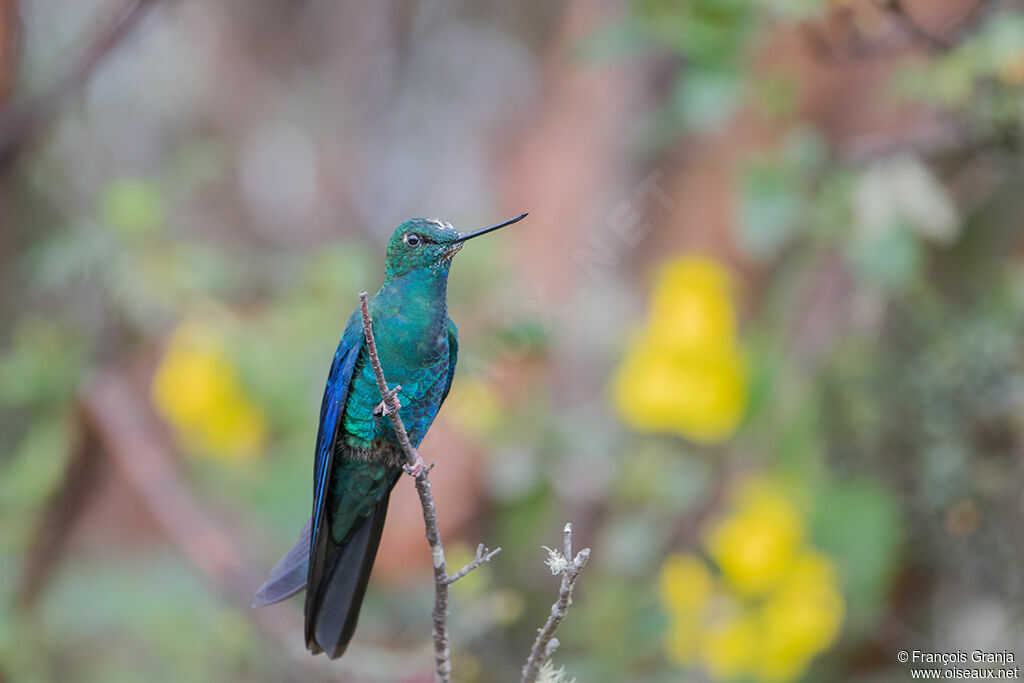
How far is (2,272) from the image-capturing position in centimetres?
314

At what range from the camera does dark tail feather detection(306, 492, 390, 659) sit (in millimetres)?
967

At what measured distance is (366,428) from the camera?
1138 mm

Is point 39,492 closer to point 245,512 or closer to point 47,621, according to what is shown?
point 47,621

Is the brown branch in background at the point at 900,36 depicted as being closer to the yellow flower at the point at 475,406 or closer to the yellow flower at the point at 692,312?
the yellow flower at the point at 692,312

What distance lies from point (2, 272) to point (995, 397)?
9.63 ft

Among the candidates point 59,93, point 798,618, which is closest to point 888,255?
point 798,618

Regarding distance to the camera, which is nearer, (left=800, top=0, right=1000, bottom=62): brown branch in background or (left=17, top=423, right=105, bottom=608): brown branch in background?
(left=800, top=0, right=1000, bottom=62): brown branch in background

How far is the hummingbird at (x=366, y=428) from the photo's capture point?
0.97 m

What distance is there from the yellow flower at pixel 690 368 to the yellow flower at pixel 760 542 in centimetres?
25

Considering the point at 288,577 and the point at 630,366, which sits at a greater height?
the point at 630,366

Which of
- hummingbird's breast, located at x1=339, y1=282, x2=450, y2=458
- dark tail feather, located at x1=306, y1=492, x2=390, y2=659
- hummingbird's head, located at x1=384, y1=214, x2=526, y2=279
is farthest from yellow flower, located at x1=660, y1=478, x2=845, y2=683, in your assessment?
hummingbird's head, located at x1=384, y1=214, x2=526, y2=279

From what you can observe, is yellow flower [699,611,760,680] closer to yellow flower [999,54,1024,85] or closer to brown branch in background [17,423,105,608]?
yellow flower [999,54,1024,85]

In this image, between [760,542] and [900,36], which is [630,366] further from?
[900,36]

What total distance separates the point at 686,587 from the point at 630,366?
63 centimetres
